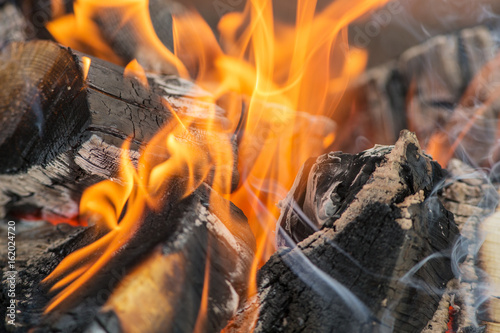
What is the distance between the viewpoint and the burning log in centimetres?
100

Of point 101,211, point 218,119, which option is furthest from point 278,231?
point 101,211

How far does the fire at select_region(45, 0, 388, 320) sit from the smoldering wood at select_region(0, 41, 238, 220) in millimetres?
73

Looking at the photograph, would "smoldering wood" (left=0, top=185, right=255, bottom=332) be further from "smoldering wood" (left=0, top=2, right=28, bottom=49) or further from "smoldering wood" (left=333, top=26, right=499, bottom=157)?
"smoldering wood" (left=333, top=26, right=499, bottom=157)

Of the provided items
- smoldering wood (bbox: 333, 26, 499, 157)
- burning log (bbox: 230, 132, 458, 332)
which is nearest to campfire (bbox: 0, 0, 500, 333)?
burning log (bbox: 230, 132, 458, 332)

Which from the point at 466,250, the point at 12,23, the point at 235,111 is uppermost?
the point at 12,23

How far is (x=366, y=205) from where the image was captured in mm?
1139

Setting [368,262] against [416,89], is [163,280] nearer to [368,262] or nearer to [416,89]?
[368,262]

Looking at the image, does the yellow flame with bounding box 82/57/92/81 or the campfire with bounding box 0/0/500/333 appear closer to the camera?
the campfire with bounding box 0/0/500/333

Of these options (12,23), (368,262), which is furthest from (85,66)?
(368,262)

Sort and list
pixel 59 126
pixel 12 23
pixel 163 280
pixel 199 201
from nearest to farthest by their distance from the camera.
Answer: pixel 163 280 < pixel 199 201 < pixel 59 126 < pixel 12 23

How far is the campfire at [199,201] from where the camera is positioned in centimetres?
100

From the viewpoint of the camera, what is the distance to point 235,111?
6.40 feet

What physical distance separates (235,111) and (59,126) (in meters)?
0.90

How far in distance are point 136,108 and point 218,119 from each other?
423mm
